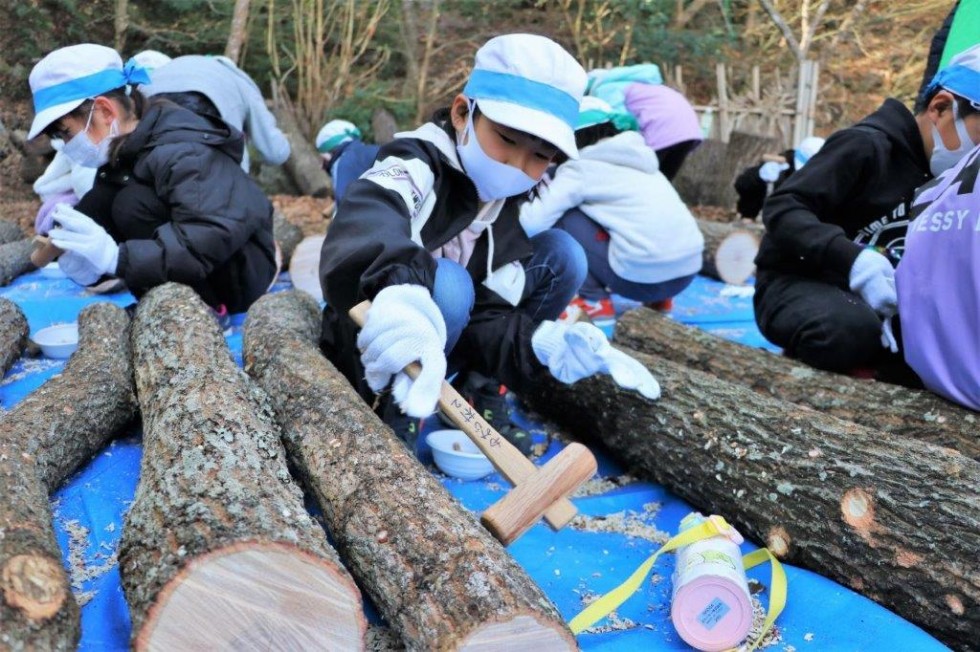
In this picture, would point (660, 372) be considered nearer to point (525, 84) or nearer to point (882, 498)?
point (882, 498)

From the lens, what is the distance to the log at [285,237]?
497 centimetres

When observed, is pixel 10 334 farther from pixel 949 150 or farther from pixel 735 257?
pixel 735 257

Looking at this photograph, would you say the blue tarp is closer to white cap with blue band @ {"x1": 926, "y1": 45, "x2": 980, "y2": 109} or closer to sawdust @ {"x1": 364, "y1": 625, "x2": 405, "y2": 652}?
sawdust @ {"x1": 364, "y1": 625, "x2": 405, "y2": 652}

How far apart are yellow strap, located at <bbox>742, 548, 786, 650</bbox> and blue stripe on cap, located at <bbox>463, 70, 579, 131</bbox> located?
1.17 m

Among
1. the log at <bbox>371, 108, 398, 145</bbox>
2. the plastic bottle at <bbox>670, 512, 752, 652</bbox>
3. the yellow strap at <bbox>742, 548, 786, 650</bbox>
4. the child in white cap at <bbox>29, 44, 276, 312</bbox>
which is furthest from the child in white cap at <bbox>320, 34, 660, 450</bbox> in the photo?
the log at <bbox>371, 108, 398, 145</bbox>

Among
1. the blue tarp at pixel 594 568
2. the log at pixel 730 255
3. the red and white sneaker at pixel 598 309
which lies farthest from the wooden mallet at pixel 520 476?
the log at pixel 730 255

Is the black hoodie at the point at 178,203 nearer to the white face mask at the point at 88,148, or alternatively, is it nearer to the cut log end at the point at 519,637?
the white face mask at the point at 88,148

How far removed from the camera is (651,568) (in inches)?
77.5

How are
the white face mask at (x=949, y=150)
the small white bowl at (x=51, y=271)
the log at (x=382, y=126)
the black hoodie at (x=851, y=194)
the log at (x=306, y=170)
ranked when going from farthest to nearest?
1. the log at (x=382, y=126)
2. the log at (x=306, y=170)
3. the small white bowl at (x=51, y=271)
4. the black hoodie at (x=851, y=194)
5. the white face mask at (x=949, y=150)

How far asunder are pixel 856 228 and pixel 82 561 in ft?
9.06

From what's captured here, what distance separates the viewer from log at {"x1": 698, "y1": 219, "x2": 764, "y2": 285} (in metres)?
5.15

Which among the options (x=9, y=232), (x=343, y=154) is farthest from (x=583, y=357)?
(x=9, y=232)

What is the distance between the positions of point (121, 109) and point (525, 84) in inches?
73.5

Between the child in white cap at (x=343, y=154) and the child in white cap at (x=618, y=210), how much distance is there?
2.91ft
